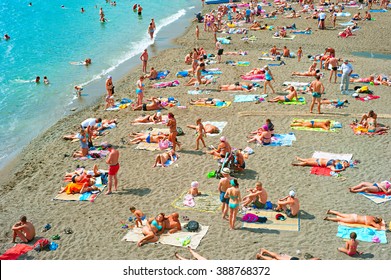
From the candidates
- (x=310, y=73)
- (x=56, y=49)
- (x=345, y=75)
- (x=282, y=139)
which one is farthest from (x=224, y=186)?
(x=56, y=49)

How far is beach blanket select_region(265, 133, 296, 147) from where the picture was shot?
49.3 feet

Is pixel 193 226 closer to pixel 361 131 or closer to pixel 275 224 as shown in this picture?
pixel 275 224

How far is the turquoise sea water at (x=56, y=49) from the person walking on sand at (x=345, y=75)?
1202 cm

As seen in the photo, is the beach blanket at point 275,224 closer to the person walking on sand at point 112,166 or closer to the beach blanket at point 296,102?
the person walking on sand at point 112,166

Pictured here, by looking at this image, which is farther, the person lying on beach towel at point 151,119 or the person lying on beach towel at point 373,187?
the person lying on beach towel at point 151,119

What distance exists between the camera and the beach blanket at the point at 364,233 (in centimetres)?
1000

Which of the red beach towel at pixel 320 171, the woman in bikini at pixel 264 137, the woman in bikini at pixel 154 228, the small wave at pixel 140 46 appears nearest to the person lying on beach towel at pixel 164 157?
the woman in bikini at pixel 264 137

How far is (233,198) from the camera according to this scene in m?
10.4

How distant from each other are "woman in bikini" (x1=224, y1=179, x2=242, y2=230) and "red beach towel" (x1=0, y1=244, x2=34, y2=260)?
451 centimetres

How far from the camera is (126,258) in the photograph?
9969 millimetres

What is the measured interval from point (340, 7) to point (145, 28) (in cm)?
1543

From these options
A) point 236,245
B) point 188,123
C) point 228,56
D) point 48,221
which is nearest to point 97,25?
point 228,56

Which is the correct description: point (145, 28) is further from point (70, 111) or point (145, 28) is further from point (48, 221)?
point (48, 221)

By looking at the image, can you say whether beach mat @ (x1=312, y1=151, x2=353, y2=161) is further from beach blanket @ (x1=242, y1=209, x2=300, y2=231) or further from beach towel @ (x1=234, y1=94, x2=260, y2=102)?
beach towel @ (x1=234, y1=94, x2=260, y2=102)
